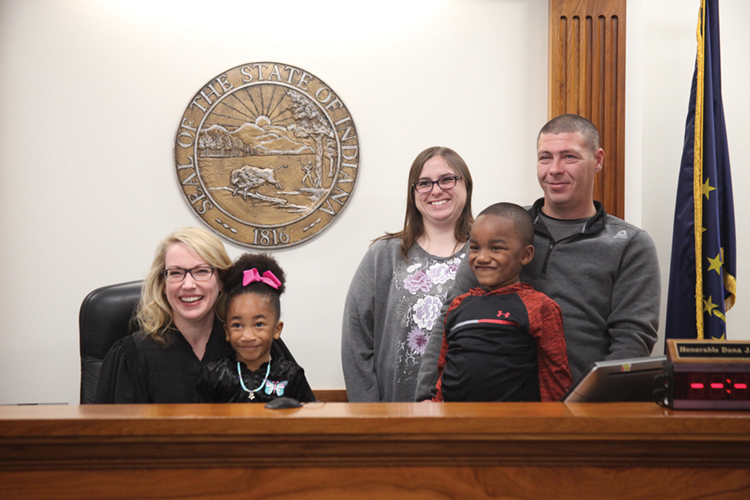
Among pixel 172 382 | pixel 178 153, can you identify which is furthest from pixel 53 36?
pixel 172 382

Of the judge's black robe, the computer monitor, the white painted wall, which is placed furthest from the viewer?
the white painted wall

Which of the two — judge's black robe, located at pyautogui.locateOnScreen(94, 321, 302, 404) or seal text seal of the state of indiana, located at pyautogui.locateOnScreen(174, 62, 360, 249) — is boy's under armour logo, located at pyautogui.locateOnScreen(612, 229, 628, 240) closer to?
judge's black robe, located at pyautogui.locateOnScreen(94, 321, 302, 404)

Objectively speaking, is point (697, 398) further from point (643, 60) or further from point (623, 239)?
point (643, 60)

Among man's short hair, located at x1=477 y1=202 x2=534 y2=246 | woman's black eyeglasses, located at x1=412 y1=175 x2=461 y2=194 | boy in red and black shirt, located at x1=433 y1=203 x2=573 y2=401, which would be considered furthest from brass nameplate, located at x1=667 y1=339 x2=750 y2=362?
woman's black eyeglasses, located at x1=412 y1=175 x2=461 y2=194

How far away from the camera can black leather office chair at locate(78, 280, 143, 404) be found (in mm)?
2289

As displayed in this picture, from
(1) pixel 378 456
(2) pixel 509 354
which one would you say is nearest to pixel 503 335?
(2) pixel 509 354

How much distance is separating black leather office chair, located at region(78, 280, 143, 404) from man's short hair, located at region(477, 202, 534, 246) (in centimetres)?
142

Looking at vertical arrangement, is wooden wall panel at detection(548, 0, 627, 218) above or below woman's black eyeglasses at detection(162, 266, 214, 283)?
above

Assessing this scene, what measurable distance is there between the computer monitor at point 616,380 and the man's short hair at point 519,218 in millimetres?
687

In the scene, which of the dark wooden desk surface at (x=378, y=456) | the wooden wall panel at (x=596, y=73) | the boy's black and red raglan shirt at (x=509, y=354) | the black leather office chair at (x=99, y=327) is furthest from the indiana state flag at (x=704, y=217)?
the black leather office chair at (x=99, y=327)

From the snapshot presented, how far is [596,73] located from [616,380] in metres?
2.34

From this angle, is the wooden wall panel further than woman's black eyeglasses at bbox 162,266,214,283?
Yes

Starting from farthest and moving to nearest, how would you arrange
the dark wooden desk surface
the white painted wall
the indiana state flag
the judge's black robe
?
the white painted wall, the indiana state flag, the judge's black robe, the dark wooden desk surface

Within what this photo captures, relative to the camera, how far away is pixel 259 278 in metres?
2.00
